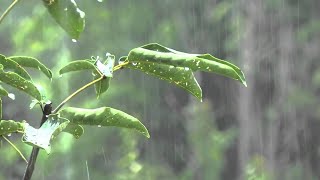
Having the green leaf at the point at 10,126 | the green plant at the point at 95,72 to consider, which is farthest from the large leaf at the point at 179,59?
the green leaf at the point at 10,126

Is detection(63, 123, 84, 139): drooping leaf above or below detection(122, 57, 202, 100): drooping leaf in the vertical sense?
below

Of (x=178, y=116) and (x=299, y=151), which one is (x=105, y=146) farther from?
(x=299, y=151)

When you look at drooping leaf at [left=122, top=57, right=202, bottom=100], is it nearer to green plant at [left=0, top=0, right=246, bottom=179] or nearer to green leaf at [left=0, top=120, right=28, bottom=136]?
green plant at [left=0, top=0, right=246, bottom=179]

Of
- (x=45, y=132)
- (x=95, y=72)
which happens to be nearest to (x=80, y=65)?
(x=95, y=72)

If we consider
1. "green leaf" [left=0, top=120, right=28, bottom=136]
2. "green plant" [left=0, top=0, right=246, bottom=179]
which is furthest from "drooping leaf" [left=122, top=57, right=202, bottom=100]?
"green leaf" [left=0, top=120, right=28, bottom=136]

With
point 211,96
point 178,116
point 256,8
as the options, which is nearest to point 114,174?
point 178,116

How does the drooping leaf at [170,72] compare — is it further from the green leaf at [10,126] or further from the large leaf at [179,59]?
the green leaf at [10,126]
